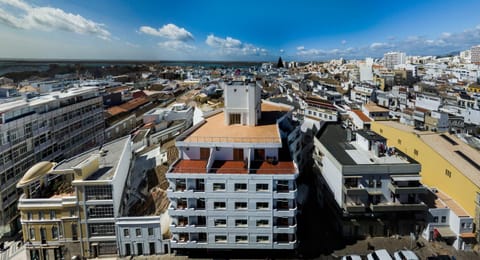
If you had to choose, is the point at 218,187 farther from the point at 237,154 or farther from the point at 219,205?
the point at 237,154

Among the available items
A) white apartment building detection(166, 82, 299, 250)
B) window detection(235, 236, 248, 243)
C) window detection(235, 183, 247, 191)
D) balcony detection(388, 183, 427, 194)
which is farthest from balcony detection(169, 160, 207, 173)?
balcony detection(388, 183, 427, 194)

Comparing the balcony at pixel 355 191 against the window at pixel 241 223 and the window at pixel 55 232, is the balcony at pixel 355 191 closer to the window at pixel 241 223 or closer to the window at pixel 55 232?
the window at pixel 241 223

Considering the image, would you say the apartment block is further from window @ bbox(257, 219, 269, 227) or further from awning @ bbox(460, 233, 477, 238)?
awning @ bbox(460, 233, 477, 238)

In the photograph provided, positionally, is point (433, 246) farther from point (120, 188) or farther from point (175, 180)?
point (120, 188)

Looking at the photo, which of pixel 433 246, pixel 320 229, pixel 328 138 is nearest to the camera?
pixel 433 246

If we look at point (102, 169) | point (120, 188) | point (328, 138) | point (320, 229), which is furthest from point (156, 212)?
point (328, 138)

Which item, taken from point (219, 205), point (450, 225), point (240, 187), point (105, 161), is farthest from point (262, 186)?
point (450, 225)
